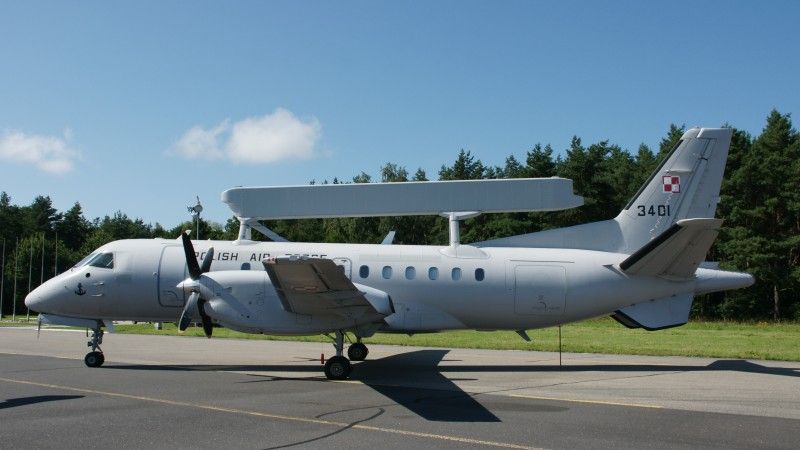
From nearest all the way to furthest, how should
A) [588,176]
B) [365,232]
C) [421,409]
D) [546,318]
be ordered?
[421,409], [546,318], [588,176], [365,232]

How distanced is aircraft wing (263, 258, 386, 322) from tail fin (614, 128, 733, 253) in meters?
8.24

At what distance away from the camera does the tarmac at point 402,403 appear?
899 cm

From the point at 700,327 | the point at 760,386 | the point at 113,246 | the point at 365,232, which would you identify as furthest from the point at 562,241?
the point at 365,232

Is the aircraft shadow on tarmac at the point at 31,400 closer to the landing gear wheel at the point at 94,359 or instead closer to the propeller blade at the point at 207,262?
the propeller blade at the point at 207,262

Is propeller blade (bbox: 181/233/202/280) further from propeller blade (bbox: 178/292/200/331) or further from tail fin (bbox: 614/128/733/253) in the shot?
tail fin (bbox: 614/128/733/253)

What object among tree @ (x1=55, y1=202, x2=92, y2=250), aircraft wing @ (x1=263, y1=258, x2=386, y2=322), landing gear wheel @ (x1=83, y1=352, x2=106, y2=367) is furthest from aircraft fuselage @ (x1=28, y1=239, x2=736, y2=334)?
tree @ (x1=55, y1=202, x2=92, y2=250)

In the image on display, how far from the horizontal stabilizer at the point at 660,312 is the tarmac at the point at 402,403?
1.29 m

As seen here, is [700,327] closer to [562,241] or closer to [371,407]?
[562,241]

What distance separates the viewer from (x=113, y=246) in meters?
18.7

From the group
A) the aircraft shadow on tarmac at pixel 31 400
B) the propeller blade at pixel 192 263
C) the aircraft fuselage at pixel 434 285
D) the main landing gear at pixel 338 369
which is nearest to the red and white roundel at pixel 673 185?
the aircraft fuselage at pixel 434 285

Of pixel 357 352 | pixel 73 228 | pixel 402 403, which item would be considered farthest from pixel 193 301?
pixel 73 228

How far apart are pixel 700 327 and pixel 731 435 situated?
34142 mm

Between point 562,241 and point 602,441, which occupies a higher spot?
point 562,241

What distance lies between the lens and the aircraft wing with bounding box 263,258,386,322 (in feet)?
45.4
